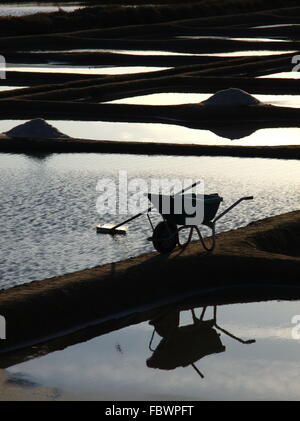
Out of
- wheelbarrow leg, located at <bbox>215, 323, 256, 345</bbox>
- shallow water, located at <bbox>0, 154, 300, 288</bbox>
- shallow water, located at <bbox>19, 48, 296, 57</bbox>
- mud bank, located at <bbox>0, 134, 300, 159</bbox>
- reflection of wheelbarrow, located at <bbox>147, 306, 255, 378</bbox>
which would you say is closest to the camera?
reflection of wheelbarrow, located at <bbox>147, 306, 255, 378</bbox>

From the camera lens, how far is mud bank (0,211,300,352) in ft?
26.5

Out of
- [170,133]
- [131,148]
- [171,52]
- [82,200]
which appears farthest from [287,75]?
[82,200]

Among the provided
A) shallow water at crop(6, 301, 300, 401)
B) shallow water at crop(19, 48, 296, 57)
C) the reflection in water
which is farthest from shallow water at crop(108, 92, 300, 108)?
shallow water at crop(6, 301, 300, 401)

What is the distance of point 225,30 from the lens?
43.8 metres

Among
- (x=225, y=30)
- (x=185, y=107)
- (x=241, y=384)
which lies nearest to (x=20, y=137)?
(x=185, y=107)

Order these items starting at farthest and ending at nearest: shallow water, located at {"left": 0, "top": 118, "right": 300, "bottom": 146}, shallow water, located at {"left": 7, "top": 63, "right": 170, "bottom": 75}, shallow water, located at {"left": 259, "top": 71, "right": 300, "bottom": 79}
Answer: shallow water, located at {"left": 7, "top": 63, "right": 170, "bottom": 75} → shallow water, located at {"left": 259, "top": 71, "right": 300, "bottom": 79} → shallow water, located at {"left": 0, "top": 118, "right": 300, "bottom": 146}

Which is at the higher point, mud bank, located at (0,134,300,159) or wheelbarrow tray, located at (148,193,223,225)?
wheelbarrow tray, located at (148,193,223,225)

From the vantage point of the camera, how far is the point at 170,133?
19.7m

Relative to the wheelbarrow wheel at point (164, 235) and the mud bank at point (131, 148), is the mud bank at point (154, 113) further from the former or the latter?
the wheelbarrow wheel at point (164, 235)

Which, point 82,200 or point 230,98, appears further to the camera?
point 230,98

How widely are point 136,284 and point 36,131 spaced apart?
955 cm

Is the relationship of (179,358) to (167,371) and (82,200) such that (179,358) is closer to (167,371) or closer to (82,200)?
(167,371)

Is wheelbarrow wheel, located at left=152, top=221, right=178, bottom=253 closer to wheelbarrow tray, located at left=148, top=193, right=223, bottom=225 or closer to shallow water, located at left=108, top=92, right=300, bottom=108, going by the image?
wheelbarrow tray, located at left=148, top=193, right=223, bottom=225

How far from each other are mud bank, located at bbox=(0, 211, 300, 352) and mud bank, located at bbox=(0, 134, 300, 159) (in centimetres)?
650
